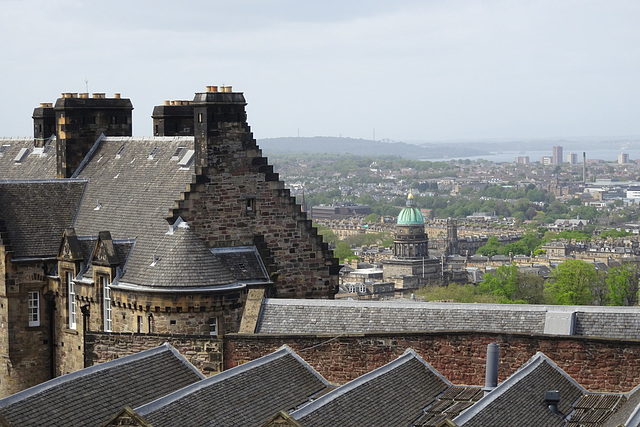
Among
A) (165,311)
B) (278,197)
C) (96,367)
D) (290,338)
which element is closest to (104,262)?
(165,311)

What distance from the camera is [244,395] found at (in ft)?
91.2

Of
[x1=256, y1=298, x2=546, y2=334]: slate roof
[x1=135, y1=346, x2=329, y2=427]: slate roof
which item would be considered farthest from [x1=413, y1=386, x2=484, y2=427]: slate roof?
[x1=135, y1=346, x2=329, y2=427]: slate roof

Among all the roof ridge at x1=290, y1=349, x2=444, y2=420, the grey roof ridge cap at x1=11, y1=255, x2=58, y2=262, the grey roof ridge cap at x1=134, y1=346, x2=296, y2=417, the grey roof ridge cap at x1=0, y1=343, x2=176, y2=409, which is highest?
the grey roof ridge cap at x1=11, y1=255, x2=58, y2=262

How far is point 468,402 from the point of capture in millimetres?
29891

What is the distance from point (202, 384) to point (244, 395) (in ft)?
3.23

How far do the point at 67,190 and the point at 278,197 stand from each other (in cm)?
964

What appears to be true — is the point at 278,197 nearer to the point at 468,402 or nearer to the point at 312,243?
the point at 312,243

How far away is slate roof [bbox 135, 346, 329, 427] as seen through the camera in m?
25.6

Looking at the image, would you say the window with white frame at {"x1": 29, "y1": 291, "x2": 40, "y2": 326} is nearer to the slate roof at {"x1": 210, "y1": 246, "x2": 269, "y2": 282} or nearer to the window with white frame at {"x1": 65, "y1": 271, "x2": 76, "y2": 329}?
the window with white frame at {"x1": 65, "y1": 271, "x2": 76, "y2": 329}

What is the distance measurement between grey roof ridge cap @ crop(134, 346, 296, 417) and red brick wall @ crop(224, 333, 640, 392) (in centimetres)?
93

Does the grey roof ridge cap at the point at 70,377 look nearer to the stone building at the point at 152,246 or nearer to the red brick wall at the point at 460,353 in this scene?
the red brick wall at the point at 460,353

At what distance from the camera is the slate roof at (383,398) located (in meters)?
26.1

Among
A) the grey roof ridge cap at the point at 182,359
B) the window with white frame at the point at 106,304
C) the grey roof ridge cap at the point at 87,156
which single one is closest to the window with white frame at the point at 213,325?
the window with white frame at the point at 106,304

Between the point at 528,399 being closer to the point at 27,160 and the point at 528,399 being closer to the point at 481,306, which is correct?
the point at 481,306
